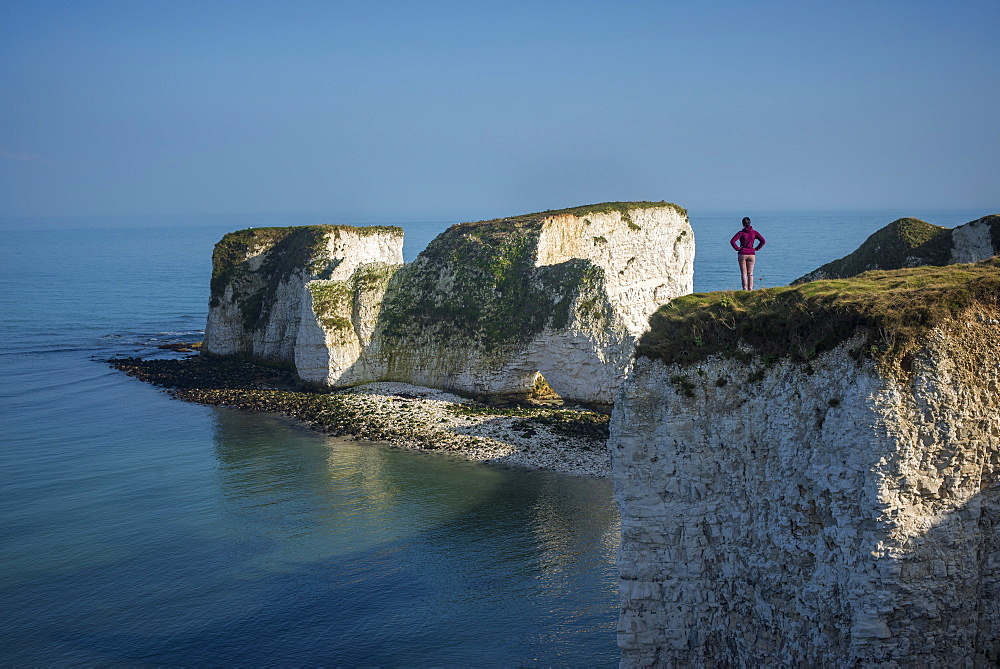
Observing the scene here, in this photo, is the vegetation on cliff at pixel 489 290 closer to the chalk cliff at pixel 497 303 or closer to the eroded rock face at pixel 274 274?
the chalk cliff at pixel 497 303

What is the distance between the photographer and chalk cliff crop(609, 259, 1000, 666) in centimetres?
1227

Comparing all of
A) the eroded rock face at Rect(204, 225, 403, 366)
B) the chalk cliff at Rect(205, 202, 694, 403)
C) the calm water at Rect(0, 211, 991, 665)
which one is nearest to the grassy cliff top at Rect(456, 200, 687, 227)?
the chalk cliff at Rect(205, 202, 694, 403)

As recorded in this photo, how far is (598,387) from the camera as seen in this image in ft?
126

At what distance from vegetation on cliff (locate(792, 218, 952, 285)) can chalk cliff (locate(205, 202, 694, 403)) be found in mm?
8950

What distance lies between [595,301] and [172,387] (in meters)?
26.6

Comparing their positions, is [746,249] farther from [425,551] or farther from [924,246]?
[924,246]

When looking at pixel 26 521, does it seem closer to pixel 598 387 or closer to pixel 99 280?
pixel 598 387

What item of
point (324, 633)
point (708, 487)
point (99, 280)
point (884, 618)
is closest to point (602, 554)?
point (324, 633)

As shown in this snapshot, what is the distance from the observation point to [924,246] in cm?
3812

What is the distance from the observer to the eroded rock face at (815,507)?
12242 mm

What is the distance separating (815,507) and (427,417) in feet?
87.1

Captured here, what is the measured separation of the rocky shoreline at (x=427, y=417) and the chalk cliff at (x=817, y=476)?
1623 cm

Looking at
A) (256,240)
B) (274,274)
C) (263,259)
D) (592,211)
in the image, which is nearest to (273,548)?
(592,211)

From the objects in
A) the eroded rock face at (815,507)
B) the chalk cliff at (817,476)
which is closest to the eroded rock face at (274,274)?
the chalk cliff at (817,476)
